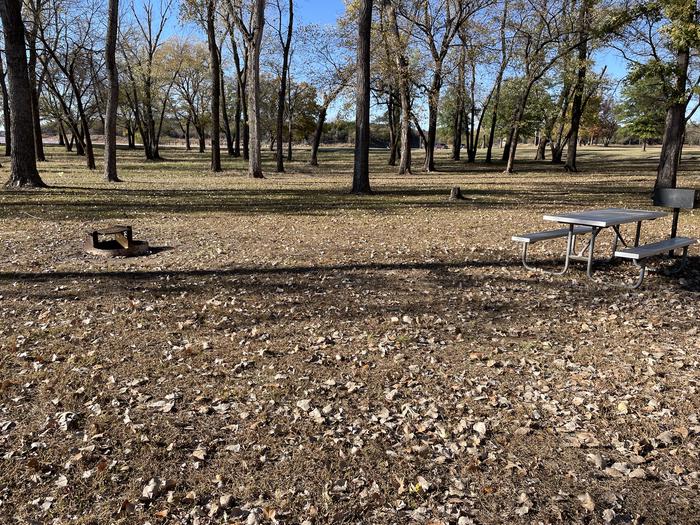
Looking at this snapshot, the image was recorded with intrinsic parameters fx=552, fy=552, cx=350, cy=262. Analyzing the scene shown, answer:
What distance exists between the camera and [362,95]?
16312 mm

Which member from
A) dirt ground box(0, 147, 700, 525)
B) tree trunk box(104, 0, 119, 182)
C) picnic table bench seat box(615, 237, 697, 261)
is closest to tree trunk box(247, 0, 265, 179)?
tree trunk box(104, 0, 119, 182)

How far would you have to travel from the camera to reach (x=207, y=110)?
177 ft

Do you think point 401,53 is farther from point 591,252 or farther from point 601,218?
point 591,252

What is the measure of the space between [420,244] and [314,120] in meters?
40.5

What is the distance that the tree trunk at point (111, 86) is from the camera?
A: 17.3 meters

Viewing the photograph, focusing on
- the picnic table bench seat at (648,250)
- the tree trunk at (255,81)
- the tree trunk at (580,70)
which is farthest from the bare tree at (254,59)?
the picnic table bench seat at (648,250)

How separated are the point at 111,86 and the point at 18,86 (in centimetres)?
344

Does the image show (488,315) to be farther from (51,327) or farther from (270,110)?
(270,110)

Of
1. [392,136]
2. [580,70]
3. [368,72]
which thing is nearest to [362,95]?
[368,72]

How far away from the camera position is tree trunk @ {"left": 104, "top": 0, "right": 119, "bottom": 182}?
17.3m

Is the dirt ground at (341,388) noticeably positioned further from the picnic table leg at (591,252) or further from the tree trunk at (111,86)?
the tree trunk at (111,86)

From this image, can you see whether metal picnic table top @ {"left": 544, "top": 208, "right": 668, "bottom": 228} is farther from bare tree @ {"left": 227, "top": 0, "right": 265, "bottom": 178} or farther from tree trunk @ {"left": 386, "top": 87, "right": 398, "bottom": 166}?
tree trunk @ {"left": 386, "top": 87, "right": 398, "bottom": 166}

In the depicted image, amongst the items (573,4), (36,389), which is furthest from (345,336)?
(573,4)

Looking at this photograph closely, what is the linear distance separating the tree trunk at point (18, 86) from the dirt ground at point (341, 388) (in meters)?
7.47
